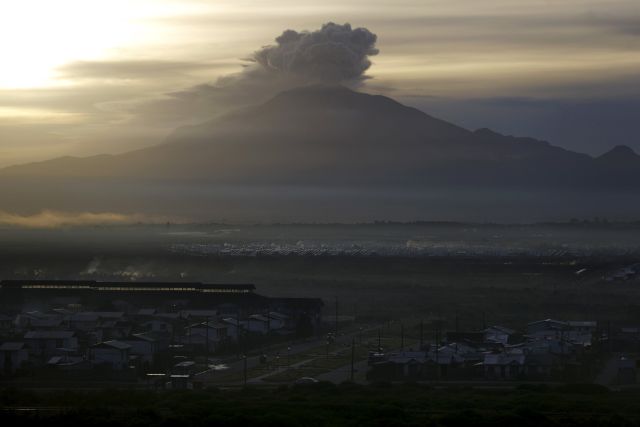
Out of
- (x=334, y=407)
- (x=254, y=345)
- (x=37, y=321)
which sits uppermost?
(x=37, y=321)

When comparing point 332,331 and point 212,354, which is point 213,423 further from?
point 332,331

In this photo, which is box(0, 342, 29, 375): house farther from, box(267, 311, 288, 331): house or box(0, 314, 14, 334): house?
box(267, 311, 288, 331): house

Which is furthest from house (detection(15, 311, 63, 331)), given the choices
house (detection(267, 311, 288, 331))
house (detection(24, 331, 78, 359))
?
house (detection(267, 311, 288, 331))

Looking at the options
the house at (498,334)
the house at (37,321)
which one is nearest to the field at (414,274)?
the house at (498,334)

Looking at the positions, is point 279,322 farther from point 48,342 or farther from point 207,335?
point 48,342

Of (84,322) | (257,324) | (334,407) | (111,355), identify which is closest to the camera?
(334,407)

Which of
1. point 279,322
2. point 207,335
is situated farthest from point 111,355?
point 279,322

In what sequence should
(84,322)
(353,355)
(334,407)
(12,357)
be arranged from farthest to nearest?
(84,322) < (353,355) < (12,357) < (334,407)
